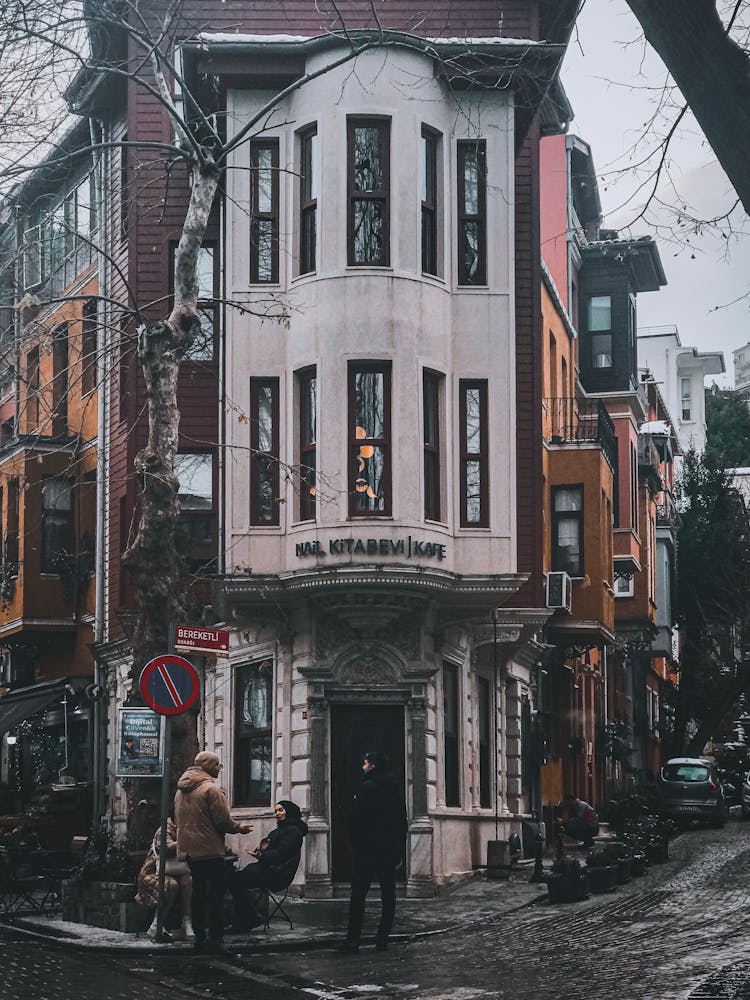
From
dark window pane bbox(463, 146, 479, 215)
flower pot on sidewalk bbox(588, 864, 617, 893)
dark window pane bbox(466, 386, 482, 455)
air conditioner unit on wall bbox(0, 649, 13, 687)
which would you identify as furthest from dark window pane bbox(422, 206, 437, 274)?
air conditioner unit on wall bbox(0, 649, 13, 687)

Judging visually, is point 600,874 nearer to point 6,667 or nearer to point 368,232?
point 368,232

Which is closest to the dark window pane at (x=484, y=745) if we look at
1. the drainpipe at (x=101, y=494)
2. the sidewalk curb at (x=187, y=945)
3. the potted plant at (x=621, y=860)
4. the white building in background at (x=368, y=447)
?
the white building in background at (x=368, y=447)

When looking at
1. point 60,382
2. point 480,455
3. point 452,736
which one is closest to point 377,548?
point 480,455

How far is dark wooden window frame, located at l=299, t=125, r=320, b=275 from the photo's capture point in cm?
2773

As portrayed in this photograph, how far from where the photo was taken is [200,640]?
62.1 feet

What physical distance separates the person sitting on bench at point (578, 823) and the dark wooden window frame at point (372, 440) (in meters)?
7.47

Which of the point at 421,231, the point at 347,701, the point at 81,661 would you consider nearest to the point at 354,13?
the point at 421,231

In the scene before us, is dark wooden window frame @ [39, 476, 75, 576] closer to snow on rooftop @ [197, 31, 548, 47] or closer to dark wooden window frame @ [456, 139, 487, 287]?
snow on rooftop @ [197, 31, 548, 47]

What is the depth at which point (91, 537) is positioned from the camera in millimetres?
36875

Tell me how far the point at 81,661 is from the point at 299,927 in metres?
18.0

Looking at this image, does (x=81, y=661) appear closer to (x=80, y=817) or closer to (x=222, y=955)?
(x=80, y=817)

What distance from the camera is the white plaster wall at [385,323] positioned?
87.5 ft

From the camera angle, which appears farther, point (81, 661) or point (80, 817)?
point (81, 661)

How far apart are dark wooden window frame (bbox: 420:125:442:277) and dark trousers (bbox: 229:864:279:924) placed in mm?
11774
